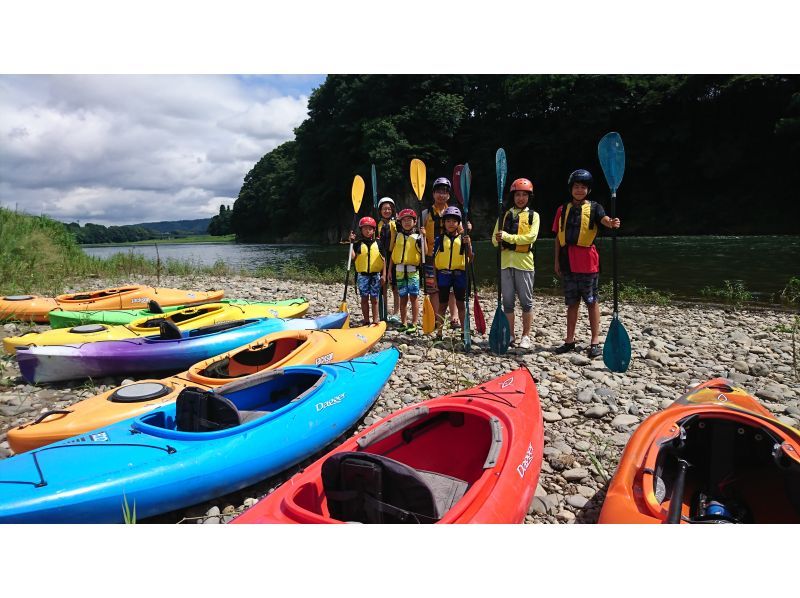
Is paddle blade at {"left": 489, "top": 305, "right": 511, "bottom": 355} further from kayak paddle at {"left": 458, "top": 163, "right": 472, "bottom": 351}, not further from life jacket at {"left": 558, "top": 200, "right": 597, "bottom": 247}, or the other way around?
life jacket at {"left": 558, "top": 200, "right": 597, "bottom": 247}

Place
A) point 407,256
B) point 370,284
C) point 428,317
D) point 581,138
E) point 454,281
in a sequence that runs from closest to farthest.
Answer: point 454,281 → point 428,317 → point 407,256 → point 370,284 → point 581,138

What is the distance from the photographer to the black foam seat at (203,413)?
2986mm

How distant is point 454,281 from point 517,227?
102cm

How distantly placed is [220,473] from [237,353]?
5.67ft

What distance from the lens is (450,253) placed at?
5.42 meters

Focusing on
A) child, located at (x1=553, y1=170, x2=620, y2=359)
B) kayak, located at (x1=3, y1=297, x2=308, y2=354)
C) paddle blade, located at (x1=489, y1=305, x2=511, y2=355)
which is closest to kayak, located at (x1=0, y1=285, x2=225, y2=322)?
kayak, located at (x1=3, y1=297, x2=308, y2=354)

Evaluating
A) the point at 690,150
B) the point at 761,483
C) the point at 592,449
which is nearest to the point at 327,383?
the point at 592,449

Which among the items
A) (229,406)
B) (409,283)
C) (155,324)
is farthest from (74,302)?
(229,406)

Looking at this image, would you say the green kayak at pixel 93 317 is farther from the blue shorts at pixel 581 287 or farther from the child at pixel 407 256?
the blue shorts at pixel 581 287

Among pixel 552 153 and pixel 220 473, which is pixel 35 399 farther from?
pixel 552 153

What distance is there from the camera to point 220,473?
2.73 m

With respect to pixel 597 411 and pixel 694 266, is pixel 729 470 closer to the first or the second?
pixel 597 411

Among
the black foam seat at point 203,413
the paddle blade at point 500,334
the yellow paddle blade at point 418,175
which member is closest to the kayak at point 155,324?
the black foam seat at point 203,413

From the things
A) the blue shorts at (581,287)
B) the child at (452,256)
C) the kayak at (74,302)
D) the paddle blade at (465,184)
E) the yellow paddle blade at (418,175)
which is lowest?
the kayak at (74,302)
